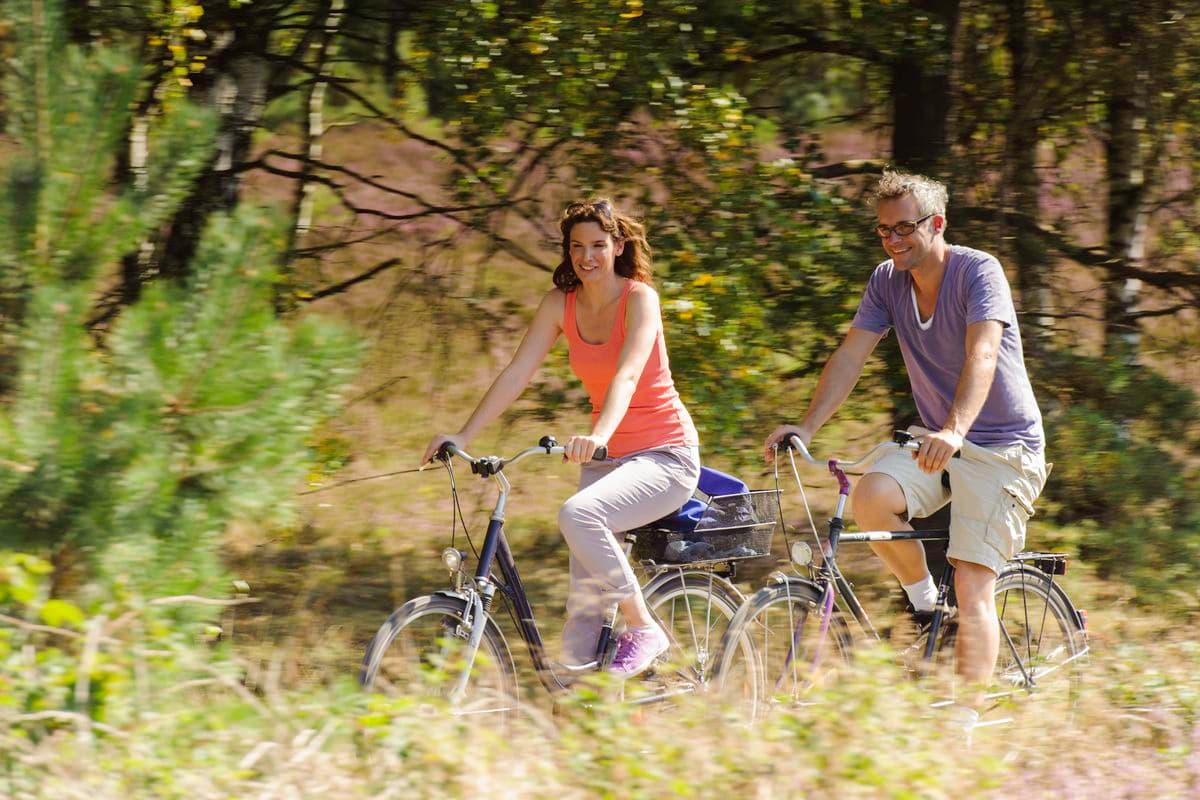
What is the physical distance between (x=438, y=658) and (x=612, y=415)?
35.6 inches

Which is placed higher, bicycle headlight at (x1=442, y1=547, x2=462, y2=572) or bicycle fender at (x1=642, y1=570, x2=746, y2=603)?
Answer: bicycle headlight at (x1=442, y1=547, x2=462, y2=572)

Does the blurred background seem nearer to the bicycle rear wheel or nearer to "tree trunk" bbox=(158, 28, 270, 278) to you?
"tree trunk" bbox=(158, 28, 270, 278)

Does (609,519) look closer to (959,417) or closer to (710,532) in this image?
(710,532)

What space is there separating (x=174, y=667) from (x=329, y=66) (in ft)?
13.4

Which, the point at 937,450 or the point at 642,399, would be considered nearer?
the point at 937,450

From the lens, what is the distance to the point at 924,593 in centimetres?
445

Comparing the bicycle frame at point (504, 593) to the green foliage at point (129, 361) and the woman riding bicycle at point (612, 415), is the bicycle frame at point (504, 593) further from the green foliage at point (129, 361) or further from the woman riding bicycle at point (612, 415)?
the green foliage at point (129, 361)

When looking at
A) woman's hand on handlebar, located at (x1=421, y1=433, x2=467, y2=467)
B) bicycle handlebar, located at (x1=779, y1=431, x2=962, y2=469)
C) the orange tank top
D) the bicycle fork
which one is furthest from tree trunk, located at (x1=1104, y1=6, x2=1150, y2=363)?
the bicycle fork

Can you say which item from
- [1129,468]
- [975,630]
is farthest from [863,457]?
[1129,468]

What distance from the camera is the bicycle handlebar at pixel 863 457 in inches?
161

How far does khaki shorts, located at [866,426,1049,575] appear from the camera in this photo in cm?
429

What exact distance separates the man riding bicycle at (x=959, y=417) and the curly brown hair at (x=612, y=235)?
0.71 meters

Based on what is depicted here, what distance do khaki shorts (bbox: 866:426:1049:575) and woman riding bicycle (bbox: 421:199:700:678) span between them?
2.52ft

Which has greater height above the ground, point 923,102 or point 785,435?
point 923,102
